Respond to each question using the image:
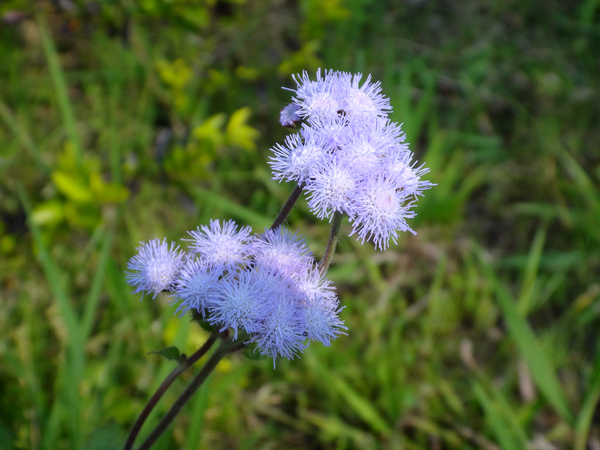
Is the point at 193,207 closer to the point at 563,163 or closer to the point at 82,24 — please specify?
the point at 82,24

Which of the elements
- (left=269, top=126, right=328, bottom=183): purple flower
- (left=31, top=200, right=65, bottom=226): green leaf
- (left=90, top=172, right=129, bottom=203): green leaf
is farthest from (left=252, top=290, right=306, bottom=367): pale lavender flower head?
(left=31, top=200, right=65, bottom=226): green leaf

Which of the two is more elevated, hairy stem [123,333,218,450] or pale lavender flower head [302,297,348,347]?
pale lavender flower head [302,297,348,347]

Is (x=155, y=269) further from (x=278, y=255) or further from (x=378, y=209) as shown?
(x=378, y=209)

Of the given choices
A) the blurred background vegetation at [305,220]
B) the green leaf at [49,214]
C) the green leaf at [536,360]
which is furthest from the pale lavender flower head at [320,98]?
the green leaf at [536,360]

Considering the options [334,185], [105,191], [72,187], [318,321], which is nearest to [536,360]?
[318,321]

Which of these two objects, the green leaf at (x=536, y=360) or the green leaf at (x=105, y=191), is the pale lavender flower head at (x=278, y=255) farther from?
the green leaf at (x=536, y=360)

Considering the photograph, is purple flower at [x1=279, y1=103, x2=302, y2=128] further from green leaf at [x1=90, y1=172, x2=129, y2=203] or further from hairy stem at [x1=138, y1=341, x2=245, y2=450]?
green leaf at [x1=90, y1=172, x2=129, y2=203]

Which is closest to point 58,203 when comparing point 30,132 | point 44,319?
point 44,319
